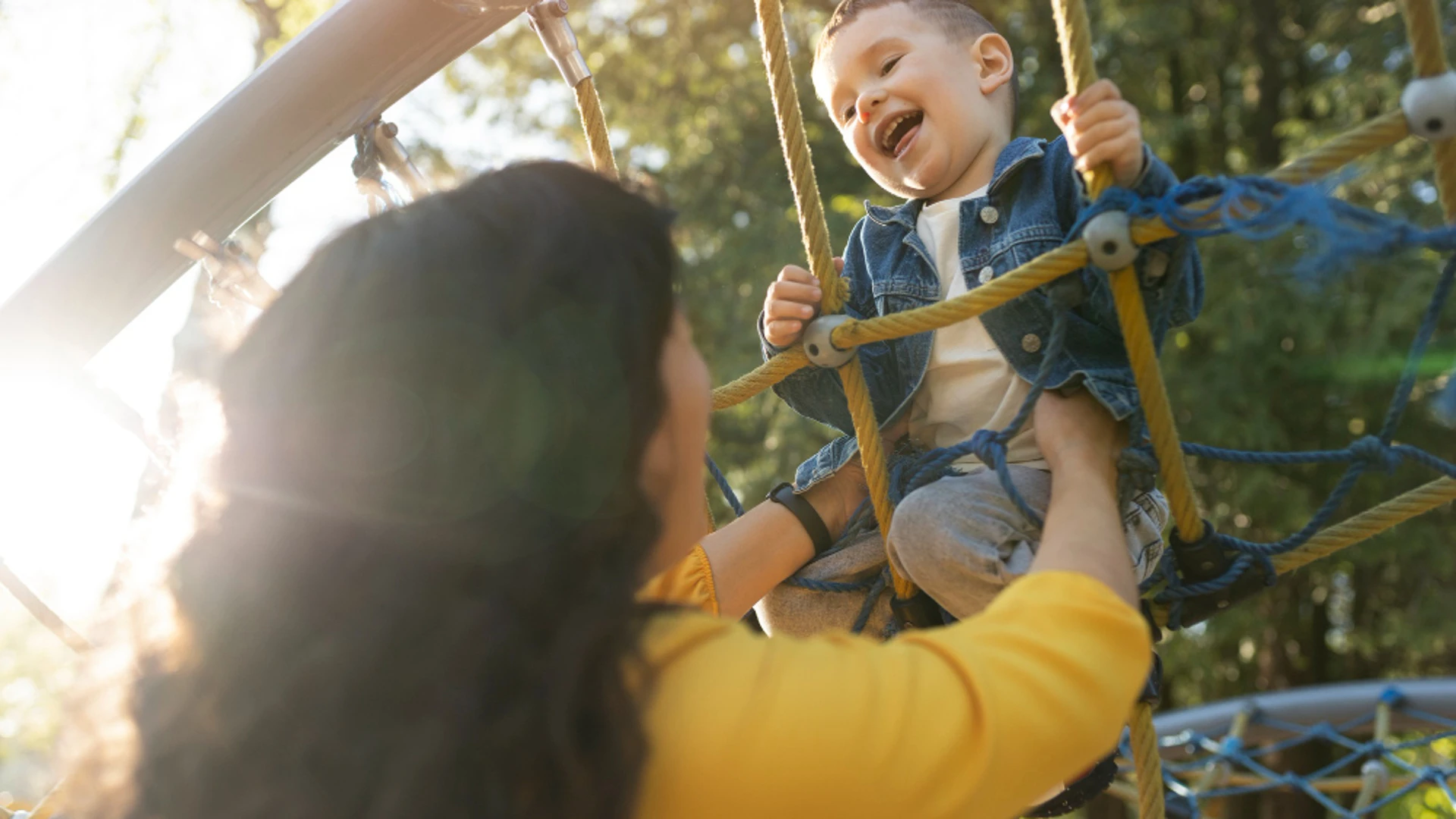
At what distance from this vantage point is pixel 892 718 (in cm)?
71

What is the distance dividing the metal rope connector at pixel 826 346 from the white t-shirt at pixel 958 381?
133 millimetres

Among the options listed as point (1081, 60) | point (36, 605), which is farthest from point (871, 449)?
point (36, 605)

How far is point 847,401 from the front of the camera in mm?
1384

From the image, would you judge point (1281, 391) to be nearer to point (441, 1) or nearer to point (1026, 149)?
point (1026, 149)

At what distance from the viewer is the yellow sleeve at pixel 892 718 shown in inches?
27.6

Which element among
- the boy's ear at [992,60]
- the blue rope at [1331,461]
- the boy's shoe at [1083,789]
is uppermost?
the boy's ear at [992,60]

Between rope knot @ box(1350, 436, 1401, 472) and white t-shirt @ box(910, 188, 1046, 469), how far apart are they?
30 centimetres

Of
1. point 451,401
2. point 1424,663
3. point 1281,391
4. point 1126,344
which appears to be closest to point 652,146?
point 1281,391

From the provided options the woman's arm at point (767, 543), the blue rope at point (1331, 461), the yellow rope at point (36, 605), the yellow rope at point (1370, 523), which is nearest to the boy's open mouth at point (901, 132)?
the woman's arm at point (767, 543)

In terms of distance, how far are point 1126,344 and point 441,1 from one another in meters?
0.85

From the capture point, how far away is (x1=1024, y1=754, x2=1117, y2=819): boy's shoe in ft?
4.49

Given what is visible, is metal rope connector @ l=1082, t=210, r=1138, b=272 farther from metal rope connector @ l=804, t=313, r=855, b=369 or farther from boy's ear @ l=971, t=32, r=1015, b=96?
boy's ear @ l=971, t=32, r=1015, b=96

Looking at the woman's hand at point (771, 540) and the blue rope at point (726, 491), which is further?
the blue rope at point (726, 491)

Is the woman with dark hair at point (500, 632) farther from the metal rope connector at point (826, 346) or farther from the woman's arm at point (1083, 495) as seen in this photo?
the metal rope connector at point (826, 346)
